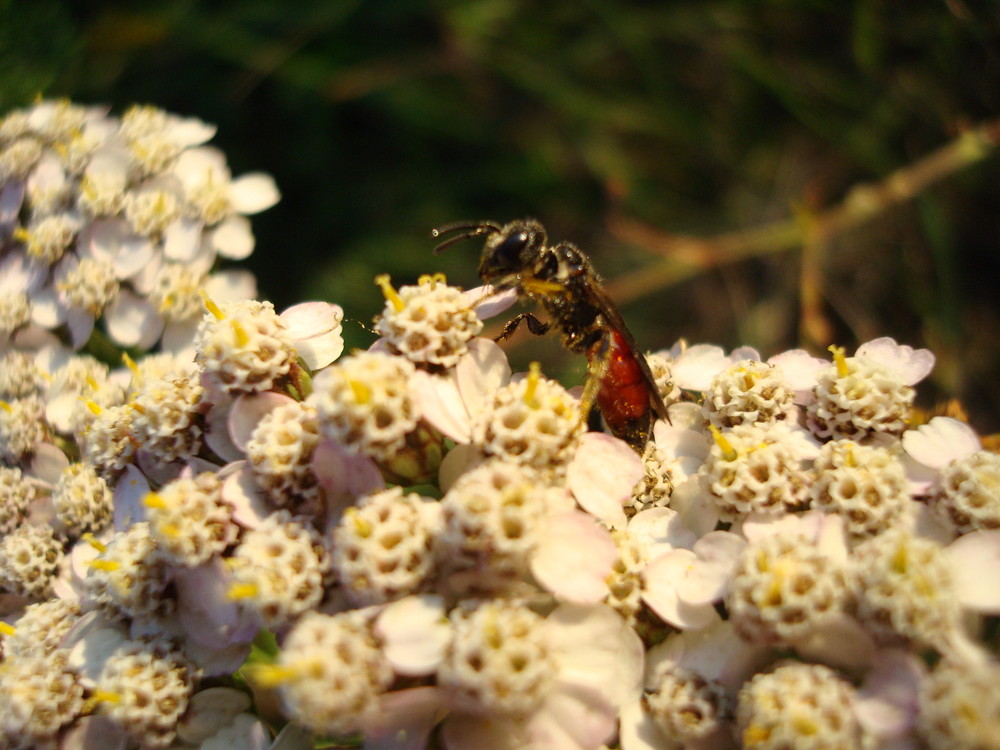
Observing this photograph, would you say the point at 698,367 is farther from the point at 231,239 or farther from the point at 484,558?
the point at 231,239

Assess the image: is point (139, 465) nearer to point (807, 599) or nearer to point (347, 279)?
point (807, 599)

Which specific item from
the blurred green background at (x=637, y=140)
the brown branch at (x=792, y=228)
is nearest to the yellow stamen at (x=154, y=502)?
the blurred green background at (x=637, y=140)

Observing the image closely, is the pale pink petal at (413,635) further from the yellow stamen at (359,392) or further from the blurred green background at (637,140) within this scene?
the blurred green background at (637,140)

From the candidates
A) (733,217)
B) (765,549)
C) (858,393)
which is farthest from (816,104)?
(765,549)

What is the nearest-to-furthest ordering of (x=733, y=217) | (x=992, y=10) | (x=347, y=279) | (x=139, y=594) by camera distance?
(x=139, y=594)
(x=992, y=10)
(x=347, y=279)
(x=733, y=217)

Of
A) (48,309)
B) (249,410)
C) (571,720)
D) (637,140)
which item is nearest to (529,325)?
(249,410)

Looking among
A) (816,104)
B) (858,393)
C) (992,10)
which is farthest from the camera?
(816,104)
